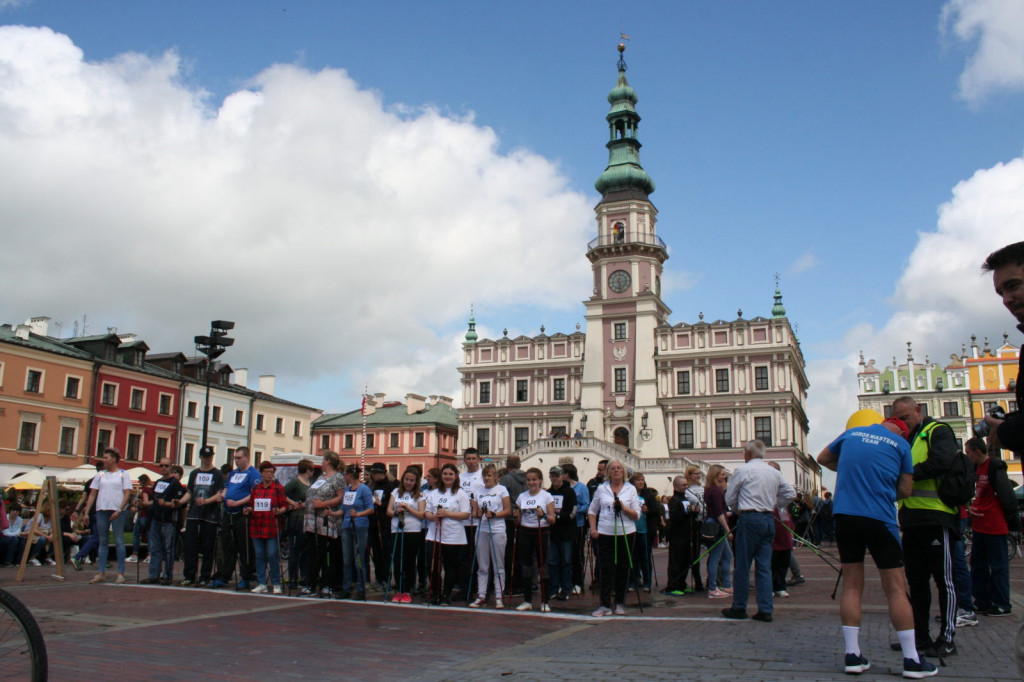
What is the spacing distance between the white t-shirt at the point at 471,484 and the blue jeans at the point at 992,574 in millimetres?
6096

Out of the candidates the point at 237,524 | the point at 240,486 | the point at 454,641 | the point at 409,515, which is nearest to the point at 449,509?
the point at 409,515

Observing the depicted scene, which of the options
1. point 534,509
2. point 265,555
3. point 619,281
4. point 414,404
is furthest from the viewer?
point 414,404

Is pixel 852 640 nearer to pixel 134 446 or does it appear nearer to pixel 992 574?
pixel 992 574

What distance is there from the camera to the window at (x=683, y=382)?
5447 cm

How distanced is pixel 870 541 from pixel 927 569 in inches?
41.0

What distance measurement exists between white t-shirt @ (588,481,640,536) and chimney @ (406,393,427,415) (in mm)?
59677

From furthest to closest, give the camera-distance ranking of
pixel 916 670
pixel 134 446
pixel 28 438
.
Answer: pixel 134 446 < pixel 28 438 < pixel 916 670

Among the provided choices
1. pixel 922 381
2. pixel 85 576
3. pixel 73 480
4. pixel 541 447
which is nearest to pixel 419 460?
pixel 541 447

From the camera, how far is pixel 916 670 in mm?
5641

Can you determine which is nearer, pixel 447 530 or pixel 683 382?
pixel 447 530

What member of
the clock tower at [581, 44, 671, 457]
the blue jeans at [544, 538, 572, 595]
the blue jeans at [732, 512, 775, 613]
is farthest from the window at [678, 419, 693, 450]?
the blue jeans at [732, 512, 775, 613]

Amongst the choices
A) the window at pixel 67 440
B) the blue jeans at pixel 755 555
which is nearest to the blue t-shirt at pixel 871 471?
the blue jeans at pixel 755 555

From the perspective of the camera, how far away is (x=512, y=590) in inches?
456

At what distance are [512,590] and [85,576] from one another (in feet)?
25.7
